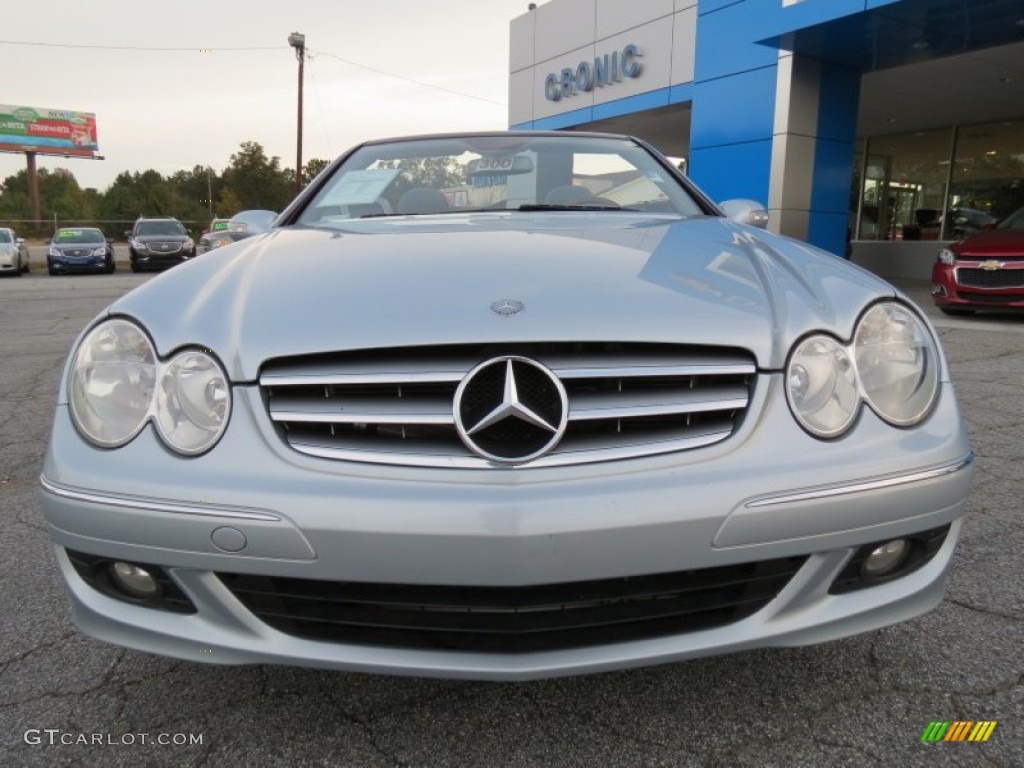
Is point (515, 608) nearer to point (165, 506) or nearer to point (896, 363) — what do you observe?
point (165, 506)

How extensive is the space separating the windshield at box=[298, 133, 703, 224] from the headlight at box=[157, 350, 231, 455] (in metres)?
1.15

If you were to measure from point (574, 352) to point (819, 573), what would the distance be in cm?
60

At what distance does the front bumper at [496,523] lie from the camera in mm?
1174

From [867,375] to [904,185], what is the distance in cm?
1883

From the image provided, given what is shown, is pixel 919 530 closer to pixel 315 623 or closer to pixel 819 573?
pixel 819 573

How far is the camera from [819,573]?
1302mm

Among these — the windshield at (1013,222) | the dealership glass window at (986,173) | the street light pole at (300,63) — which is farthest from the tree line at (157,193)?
the windshield at (1013,222)

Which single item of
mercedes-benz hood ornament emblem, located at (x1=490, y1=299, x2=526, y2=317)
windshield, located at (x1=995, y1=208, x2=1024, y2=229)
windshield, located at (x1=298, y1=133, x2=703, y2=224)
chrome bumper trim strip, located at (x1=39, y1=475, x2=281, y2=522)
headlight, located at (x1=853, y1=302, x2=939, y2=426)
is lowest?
chrome bumper trim strip, located at (x1=39, y1=475, x2=281, y2=522)

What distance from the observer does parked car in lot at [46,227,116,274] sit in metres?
20.2

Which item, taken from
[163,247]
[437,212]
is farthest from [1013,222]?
[163,247]

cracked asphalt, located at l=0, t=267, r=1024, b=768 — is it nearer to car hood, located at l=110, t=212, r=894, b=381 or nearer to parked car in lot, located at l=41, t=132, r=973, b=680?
parked car in lot, located at l=41, t=132, r=973, b=680

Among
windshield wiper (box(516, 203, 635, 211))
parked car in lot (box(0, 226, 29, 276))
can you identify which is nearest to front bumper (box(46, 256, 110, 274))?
parked car in lot (box(0, 226, 29, 276))

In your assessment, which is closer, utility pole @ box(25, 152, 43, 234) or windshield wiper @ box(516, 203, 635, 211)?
windshield wiper @ box(516, 203, 635, 211)

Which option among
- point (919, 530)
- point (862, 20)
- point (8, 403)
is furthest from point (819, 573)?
point (862, 20)
